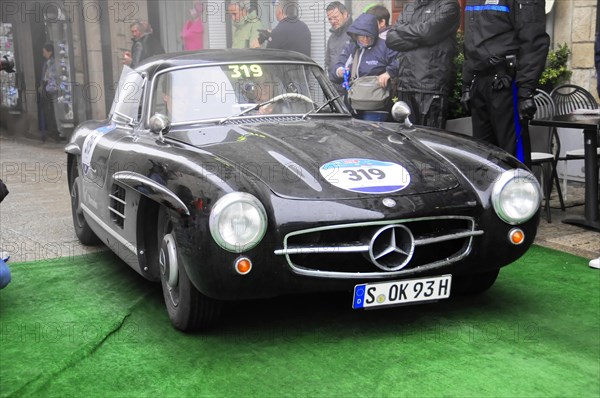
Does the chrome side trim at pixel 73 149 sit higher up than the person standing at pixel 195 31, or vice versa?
the person standing at pixel 195 31

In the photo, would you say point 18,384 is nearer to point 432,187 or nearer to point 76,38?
point 432,187

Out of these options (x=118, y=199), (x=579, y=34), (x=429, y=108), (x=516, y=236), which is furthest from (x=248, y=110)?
(x=579, y=34)

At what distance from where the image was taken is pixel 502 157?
401cm

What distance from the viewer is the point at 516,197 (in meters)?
3.76

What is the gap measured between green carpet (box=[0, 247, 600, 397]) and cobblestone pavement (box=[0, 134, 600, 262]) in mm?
805

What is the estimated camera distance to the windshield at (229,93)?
4.57 meters

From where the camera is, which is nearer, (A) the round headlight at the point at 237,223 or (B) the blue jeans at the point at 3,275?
(A) the round headlight at the point at 237,223

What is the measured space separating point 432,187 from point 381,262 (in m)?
0.44

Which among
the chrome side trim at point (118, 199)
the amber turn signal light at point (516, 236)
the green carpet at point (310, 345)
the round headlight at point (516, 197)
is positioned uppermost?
the round headlight at point (516, 197)

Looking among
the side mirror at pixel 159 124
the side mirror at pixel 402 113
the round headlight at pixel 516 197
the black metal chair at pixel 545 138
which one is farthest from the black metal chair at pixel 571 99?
the side mirror at pixel 159 124

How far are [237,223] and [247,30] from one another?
7.79 meters

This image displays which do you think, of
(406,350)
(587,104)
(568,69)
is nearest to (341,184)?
(406,350)

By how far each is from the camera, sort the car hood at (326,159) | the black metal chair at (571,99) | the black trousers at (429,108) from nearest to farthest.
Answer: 1. the car hood at (326,159)
2. the black trousers at (429,108)
3. the black metal chair at (571,99)

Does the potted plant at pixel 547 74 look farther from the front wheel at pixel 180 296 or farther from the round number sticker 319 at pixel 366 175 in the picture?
the front wheel at pixel 180 296
